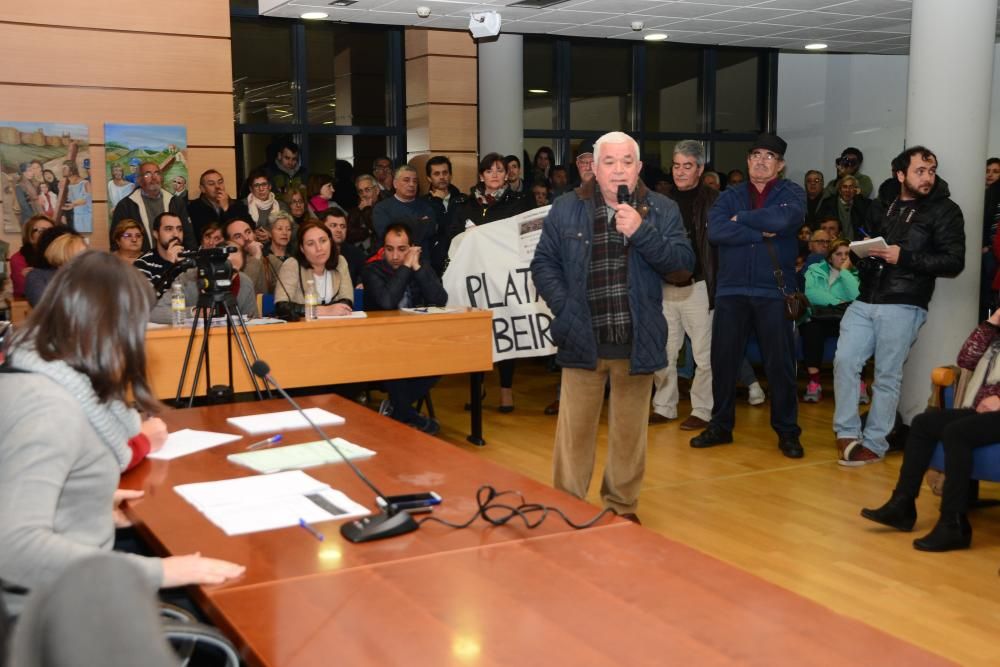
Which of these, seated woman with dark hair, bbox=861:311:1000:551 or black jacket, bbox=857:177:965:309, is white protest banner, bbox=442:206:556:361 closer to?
black jacket, bbox=857:177:965:309

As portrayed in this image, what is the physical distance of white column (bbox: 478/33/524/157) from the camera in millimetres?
10312

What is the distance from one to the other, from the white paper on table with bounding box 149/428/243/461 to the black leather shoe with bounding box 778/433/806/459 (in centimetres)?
359

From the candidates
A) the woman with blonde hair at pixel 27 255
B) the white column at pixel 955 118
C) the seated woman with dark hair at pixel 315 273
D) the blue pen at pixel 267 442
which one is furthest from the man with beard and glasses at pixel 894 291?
the woman with blonde hair at pixel 27 255

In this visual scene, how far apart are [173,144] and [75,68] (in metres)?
0.93

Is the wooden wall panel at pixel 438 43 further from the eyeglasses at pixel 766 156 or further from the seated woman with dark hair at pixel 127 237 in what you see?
the eyeglasses at pixel 766 156

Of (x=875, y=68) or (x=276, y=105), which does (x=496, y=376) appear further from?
(x=875, y=68)

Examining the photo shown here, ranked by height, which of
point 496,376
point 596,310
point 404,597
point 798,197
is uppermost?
point 798,197

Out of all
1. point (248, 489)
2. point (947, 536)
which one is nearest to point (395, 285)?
point (947, 536)

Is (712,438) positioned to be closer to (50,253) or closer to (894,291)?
(894,291)

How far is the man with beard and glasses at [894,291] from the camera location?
5320 mm

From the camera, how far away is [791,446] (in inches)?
227

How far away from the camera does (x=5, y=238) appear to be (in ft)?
26.9

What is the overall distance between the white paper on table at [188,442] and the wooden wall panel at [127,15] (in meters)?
6.39

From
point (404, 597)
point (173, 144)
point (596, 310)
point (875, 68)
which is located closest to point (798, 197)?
point (596, 310)
